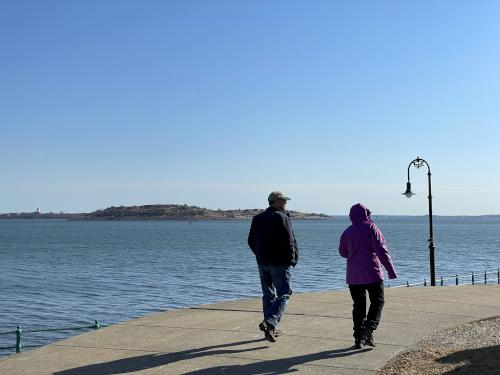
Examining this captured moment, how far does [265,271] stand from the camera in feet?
26.9

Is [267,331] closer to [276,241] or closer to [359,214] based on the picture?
[276,241]

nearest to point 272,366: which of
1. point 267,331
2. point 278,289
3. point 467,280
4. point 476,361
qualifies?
point 267,331

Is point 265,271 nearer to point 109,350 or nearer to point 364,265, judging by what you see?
point 364,265

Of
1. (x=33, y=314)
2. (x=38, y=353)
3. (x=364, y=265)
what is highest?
(x=364, y=265)

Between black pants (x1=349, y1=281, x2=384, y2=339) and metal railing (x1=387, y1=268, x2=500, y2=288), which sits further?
metal railing (x1=387, y1=268, x2=500, y2=288)

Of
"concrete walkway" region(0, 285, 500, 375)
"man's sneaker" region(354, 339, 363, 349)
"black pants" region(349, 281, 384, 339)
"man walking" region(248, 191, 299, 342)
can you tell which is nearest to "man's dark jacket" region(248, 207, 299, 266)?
"man walking" region(248, 191, 299, 342)

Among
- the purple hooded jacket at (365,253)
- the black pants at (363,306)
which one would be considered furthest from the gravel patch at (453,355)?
the purple hooded jacket at (365,253)

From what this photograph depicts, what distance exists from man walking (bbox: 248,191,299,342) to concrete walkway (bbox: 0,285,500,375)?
1.30 ft

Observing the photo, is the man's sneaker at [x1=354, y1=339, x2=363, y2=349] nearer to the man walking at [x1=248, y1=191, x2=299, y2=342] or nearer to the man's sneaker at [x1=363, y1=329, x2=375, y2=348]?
the man's sneaker at [x1=363, y1=329, x2=375, y2=348]

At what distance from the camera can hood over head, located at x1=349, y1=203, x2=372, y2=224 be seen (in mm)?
7914

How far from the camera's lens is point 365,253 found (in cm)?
782

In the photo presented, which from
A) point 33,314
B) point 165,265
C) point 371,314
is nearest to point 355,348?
point 371,314

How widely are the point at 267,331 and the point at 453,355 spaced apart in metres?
2.13

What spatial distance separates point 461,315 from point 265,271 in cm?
405
